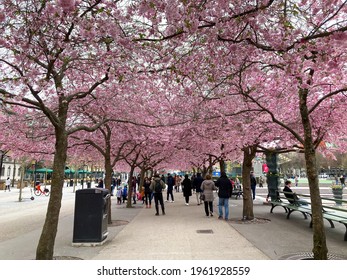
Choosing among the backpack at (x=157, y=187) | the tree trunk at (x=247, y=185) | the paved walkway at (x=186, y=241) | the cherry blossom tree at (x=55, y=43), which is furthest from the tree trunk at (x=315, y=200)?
the backpack at (x=157, y=187)

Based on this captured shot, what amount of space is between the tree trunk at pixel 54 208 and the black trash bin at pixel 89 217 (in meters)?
1.94

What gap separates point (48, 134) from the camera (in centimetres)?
1223

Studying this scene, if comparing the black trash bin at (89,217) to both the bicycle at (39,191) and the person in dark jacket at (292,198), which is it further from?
the bicycle at (39,191)

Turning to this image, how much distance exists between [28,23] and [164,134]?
8360 millimetres

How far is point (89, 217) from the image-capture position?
807 cm

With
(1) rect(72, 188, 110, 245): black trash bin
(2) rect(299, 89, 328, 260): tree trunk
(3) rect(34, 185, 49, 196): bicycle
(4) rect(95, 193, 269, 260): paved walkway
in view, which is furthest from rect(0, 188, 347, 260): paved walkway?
(3) rect(34, 185, 49, 196): bicycle

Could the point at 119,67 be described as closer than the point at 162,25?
No

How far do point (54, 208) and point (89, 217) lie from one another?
6.86 feet

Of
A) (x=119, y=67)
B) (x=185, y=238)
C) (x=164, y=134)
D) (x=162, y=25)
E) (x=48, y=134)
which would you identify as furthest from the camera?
(x=164, y=134)

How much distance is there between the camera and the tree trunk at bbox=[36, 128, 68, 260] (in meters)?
5.95

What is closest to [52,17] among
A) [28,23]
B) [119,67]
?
[28,23]

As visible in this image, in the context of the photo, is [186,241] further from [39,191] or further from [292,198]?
[39,191]

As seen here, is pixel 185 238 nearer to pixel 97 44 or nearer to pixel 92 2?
pixel 97 44

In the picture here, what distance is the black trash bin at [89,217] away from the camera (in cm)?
802
